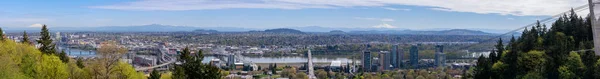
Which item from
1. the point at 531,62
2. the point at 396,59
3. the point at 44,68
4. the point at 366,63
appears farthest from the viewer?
the point at 396,59

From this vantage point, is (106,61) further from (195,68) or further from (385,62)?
(385,62)

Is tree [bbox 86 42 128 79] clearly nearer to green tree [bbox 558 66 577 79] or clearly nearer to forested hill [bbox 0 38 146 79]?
forested hill [bbox 0 38 146 79]

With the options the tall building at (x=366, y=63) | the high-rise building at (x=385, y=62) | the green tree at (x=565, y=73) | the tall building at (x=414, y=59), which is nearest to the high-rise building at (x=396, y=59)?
the high-rise building at (x=385, y=62)

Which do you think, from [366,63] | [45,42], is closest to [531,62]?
[45,42]

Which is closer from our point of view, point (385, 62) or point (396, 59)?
point (385, 62)

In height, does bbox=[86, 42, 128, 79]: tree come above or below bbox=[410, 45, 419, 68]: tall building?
above

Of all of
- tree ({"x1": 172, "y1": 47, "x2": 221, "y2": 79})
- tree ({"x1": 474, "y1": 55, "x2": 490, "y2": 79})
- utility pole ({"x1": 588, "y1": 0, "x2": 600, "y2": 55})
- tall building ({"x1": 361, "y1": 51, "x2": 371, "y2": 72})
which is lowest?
tall building ({"x1": 361, "y1": 51, "x2": 371, "y2": 72})

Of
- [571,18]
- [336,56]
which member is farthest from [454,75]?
[336,56]

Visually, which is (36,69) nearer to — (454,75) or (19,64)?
(19,64)

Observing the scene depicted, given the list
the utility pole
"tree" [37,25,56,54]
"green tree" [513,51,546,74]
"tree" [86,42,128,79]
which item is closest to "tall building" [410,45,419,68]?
"green tree" [513,51,546,74]
